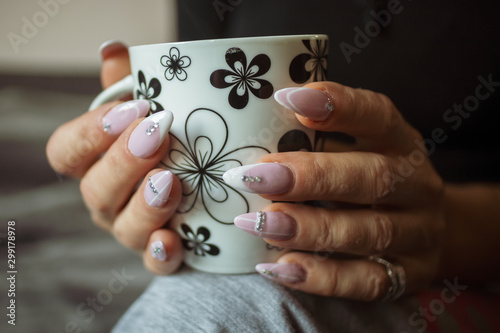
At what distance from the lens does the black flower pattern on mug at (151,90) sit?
389mm

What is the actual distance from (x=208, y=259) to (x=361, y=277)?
0.17 m

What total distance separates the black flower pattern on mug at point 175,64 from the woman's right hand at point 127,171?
0.12ft

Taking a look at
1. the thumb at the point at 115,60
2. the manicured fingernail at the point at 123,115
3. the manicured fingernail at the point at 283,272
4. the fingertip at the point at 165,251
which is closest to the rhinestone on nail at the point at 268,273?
the manicured fingernail at the point at 283,272

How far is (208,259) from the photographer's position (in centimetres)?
44

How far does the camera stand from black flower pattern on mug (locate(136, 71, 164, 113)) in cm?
39

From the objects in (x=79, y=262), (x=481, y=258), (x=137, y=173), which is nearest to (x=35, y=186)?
(x=79, y=262)

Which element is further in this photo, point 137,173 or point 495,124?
point 495,124

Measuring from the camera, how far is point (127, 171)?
1.45 feet

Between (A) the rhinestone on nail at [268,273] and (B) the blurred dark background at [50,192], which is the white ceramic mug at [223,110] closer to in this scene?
(A) the rhinestone on nail at [268,273]

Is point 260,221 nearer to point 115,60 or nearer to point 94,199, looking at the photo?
point 94,199

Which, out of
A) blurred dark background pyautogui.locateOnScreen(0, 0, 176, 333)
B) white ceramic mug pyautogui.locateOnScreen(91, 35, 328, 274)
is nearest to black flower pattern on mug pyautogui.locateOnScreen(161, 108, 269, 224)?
white ceramic mug pyautogui.locateOnScreen(91, 35, 328, 274)

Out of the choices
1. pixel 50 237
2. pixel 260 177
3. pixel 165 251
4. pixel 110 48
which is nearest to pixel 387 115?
pixel 260 177

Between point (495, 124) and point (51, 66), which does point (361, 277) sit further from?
point (51, 66)

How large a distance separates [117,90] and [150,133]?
129 mm
